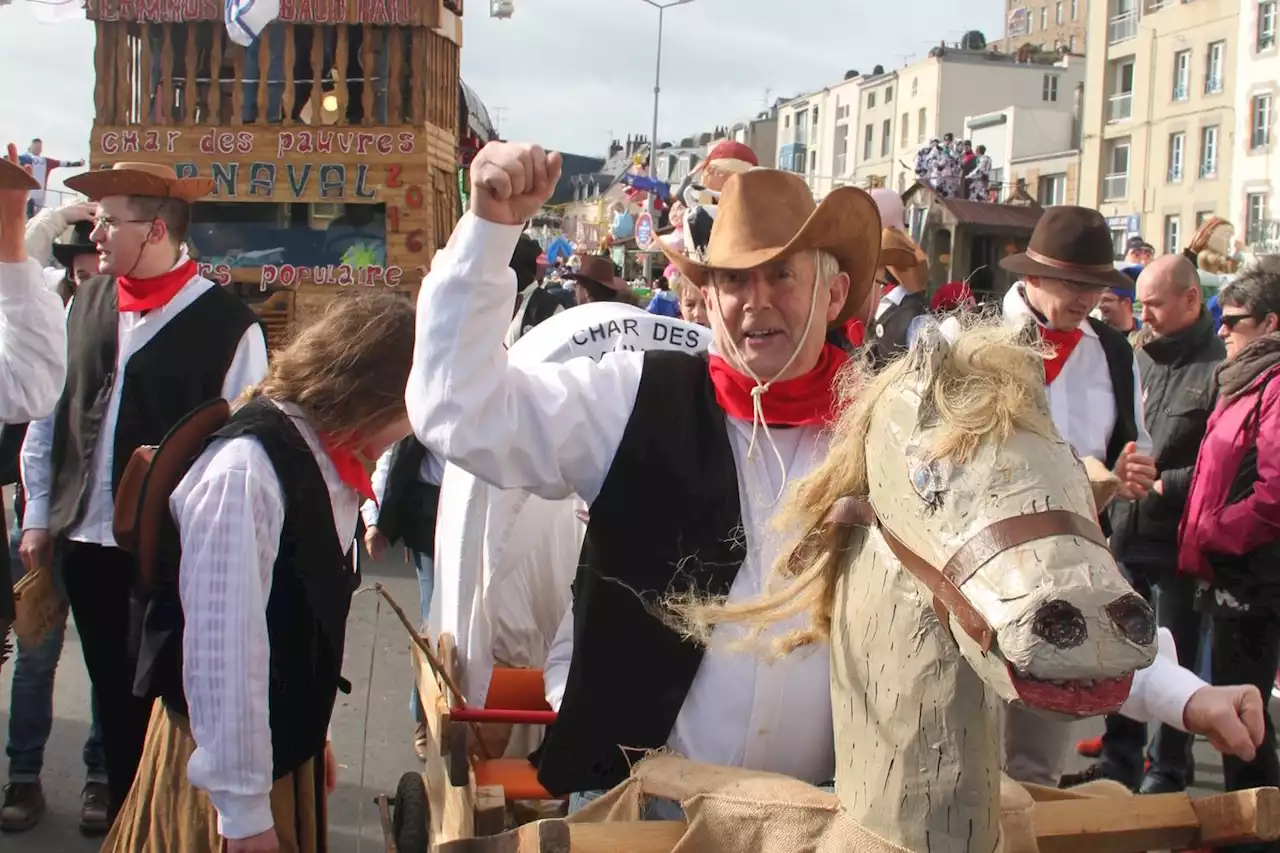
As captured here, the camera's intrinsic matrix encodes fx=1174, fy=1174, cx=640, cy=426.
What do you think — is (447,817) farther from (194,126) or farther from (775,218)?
(194,126)

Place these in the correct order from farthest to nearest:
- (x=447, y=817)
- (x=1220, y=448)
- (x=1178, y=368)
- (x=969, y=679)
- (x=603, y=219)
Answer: (x=603, y=219) < (x=1178, y=368) < (x=1220, y=448) < (x=447, y=817) < (x=969, y=679)

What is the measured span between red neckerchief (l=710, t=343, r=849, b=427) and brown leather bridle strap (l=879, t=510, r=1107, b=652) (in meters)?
0.72

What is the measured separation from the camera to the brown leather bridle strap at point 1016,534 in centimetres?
120

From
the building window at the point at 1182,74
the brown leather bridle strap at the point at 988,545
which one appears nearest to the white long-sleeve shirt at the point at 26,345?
the brown leather bridle strap at the point at 988,545

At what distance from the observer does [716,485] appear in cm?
193

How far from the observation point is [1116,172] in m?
37.8

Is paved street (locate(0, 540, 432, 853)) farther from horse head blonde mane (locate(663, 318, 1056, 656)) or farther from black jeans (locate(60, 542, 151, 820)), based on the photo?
Result: horse head blonde mane (locate(663, 318, 1056, 656))

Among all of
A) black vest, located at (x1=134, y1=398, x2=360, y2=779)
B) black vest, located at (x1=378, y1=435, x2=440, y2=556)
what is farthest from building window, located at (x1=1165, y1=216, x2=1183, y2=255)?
black vest, located at (x1=134, y1=398, x2=360, y2=779)

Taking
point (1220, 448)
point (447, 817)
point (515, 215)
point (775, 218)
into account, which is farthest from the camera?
point (1220, 448)

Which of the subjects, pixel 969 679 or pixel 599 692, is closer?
pixel 969 679

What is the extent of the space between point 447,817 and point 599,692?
0.76m

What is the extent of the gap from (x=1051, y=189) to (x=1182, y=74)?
24.2 feet

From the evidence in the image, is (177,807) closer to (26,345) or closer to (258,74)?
(26,345)

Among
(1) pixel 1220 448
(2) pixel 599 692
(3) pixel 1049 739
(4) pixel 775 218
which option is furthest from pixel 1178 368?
(2) pixel 599 692
